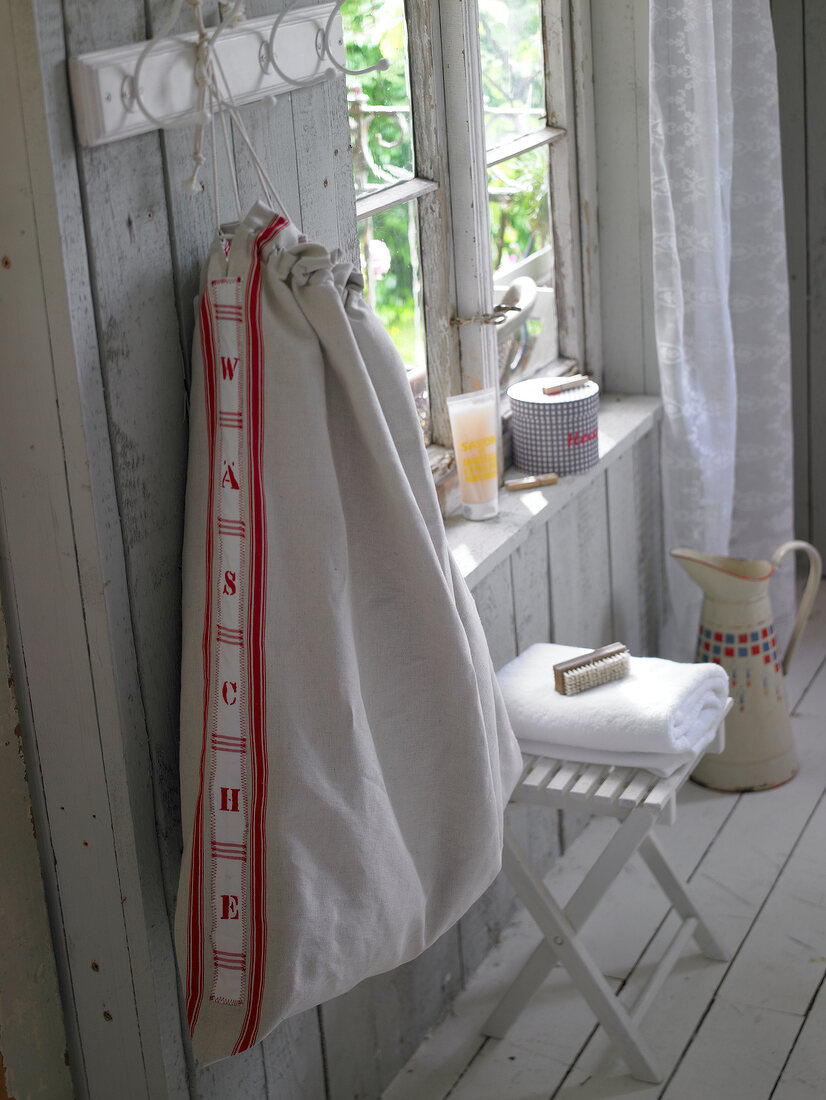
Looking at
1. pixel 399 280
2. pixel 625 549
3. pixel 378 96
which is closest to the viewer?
pixel 378 96

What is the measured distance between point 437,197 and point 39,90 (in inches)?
39.6

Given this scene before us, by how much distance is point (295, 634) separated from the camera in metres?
1.27

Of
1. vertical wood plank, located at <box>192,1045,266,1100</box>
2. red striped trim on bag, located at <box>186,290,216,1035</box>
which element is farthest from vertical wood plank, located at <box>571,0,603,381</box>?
vertical wood plank, located at <box>192,1045,266,1100</box>

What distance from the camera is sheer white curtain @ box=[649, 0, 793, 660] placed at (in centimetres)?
236

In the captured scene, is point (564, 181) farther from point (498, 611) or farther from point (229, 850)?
point (229, 850)

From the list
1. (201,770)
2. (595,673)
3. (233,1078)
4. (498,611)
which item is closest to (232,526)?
(201,770)

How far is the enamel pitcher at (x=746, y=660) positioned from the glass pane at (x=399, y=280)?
0.72 meters

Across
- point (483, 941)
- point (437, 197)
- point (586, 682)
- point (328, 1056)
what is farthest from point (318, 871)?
point (437, 197)

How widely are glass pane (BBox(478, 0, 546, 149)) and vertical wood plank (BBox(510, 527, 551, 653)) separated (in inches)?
26.3

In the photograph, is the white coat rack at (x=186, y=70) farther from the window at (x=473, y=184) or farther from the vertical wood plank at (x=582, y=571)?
the vertical wood plank at (x=582, y=571)

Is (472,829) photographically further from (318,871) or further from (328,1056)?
(328,1056)

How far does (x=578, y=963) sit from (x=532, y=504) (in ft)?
2.38

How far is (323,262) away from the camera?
4.04 ft

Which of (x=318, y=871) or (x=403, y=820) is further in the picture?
(x=403, y=820)
